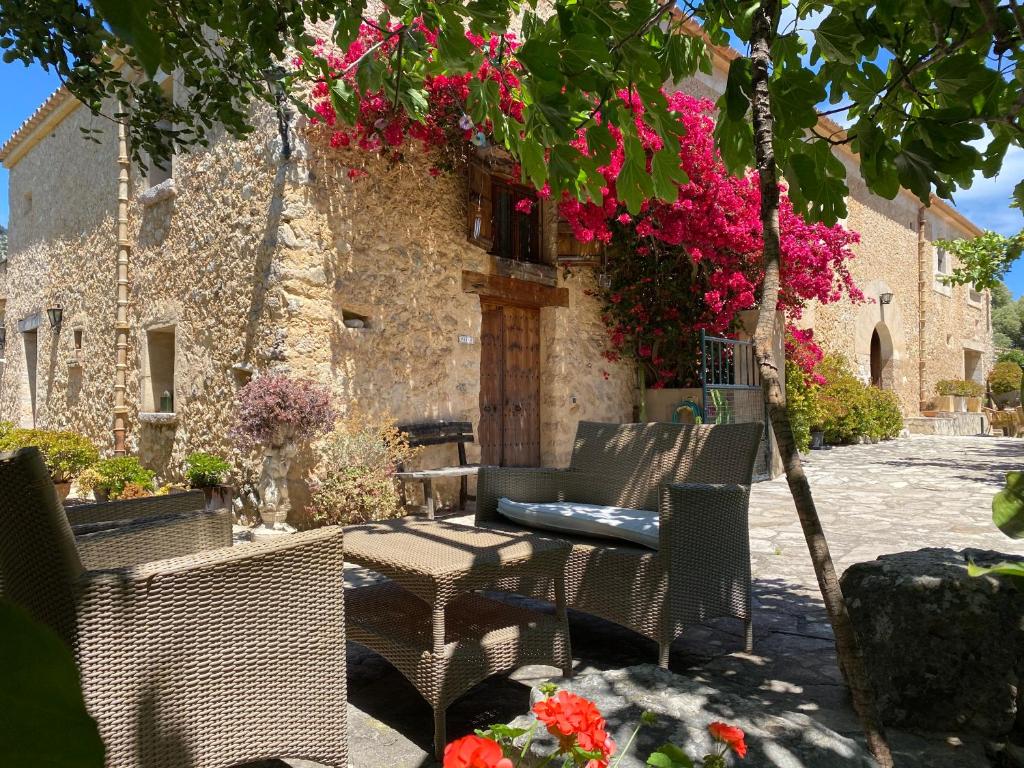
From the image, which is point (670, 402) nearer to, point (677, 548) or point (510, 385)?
point (510, 385)

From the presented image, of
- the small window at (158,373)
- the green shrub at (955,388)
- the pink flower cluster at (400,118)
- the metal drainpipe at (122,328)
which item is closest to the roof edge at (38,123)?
the metal drainpipe at (122,328)

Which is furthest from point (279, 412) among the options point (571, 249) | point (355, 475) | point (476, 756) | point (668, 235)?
point (476, 756)

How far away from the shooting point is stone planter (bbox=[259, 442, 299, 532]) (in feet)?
17.7

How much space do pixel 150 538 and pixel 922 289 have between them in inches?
733

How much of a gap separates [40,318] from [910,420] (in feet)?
55.8

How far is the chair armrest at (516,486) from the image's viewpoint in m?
3.36

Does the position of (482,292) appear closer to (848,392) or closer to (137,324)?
(137,324)

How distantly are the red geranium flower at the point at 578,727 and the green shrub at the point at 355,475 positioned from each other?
463 cm

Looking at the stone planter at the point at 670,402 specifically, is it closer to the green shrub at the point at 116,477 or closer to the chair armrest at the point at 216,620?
the green shrub at the point at 116,477

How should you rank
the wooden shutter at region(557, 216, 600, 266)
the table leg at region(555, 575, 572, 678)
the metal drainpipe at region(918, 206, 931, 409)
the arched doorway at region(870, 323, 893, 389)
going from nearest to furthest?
the table leg at region(555, 575, 572, 678) → the wooden shutter at region(557, 216, 600, 266) → the arched doorway at region(870, 323, 893, 389) → the metal drainpipe at region(918, 206, 931, 409)

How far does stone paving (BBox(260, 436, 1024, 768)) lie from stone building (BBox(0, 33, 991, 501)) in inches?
105

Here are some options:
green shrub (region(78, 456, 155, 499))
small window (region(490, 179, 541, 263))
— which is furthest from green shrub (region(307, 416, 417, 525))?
small window (region(490, 179, 541, 263))

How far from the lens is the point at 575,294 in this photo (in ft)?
26.2

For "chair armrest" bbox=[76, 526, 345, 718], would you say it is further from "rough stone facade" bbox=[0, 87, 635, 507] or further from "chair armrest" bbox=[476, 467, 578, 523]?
"rough stone facade" bbox=[0, 87, 635, 507]
